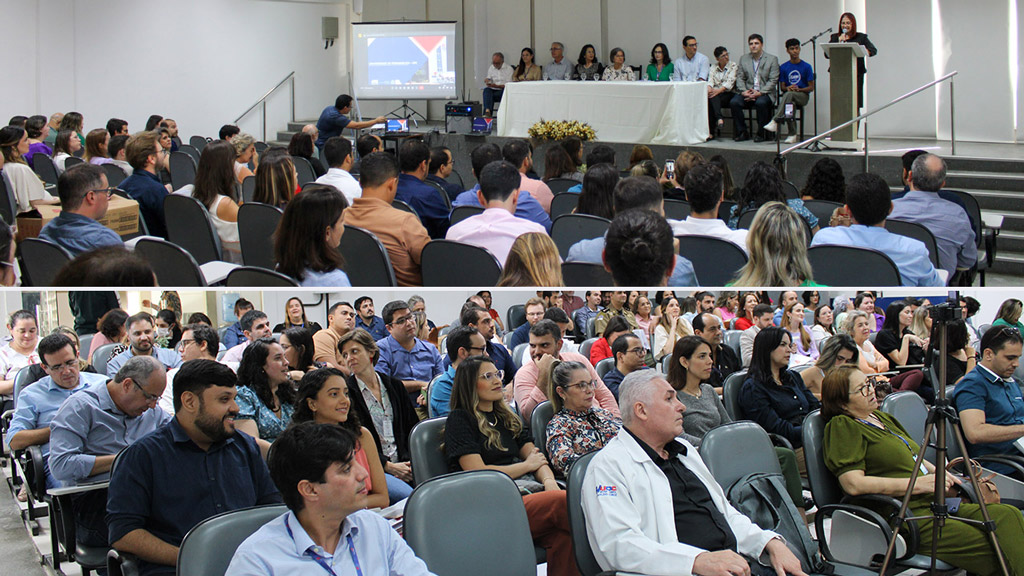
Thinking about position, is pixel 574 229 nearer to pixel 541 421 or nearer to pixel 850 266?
pixel 541 421

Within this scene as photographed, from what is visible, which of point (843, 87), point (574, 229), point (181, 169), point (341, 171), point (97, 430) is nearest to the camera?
point (97, 430)

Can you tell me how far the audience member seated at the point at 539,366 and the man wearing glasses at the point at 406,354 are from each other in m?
0.41

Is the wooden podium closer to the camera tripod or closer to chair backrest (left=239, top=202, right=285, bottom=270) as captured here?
chair backrest (left=239, top=202, right=285, bottom=270)

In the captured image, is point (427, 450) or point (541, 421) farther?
point (541, 421)

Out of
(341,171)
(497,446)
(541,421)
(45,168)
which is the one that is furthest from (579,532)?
(45,168)

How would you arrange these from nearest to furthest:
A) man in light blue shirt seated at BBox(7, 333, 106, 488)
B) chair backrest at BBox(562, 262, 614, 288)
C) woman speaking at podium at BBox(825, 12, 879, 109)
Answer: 1. man in light blue shirt seated at BBox(7, 333, 106, 488)
2. chair backrest at BBox(562, 262, 614, 288)
3. woman speaking at podium at BBox(825, 12, 879, 109)

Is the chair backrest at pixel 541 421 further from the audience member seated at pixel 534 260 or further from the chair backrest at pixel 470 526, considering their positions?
the chair backrest at pixel 470 526

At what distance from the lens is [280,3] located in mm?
15547

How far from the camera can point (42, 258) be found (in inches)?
141

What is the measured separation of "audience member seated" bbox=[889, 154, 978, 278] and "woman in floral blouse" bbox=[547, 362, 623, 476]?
2.34 meters

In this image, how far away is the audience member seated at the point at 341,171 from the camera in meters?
5.72

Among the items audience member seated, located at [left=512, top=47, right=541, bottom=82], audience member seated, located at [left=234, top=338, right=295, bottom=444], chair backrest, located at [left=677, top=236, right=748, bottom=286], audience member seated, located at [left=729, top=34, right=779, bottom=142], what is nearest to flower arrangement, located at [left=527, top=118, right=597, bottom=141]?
audience member seated, located at [left=729, top=34, right=779, bottom=142]

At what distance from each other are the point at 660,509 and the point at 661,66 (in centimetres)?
1074

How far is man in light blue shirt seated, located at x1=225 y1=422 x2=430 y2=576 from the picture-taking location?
2.28 meters
